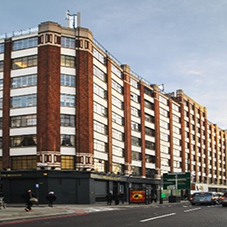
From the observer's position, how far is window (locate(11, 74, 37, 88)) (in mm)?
56112

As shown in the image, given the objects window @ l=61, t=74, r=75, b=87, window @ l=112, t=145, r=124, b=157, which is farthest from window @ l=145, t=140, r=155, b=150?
window @ l=61, t=74, r=75, b=87

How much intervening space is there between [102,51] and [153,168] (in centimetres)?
2793

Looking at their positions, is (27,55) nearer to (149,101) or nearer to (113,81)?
(113,81)

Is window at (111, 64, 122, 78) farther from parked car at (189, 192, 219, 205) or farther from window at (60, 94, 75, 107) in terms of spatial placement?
parked car at (189, 192, 219, 205)

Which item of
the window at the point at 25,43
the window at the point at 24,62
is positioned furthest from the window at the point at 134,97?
the window at the point at 25,43

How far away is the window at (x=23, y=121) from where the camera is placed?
55219 millimetres

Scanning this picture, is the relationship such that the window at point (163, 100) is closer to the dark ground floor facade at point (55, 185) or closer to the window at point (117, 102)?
the window at point (117, 102)

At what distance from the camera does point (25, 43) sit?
189 feet

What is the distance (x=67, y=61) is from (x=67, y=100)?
544cm

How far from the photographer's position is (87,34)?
2276 inches

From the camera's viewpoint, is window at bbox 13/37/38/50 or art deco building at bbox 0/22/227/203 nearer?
art deco building at bbox 0/22/227/203

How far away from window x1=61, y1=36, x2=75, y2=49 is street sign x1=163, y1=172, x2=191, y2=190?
976 inches

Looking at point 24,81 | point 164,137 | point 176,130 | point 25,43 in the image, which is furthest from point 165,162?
point 25,43

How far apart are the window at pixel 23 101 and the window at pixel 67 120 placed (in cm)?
438
